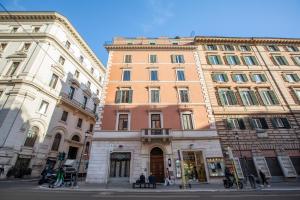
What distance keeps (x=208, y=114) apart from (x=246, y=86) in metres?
7.19

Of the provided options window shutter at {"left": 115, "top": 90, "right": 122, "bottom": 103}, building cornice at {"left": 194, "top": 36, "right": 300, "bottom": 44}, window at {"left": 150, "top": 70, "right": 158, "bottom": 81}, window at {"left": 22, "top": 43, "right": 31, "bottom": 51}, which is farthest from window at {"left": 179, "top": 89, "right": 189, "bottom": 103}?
window at {"left": 22, "top": 43, "right": 31, "bottom": 51}

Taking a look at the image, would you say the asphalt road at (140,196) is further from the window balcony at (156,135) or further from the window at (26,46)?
the window at (26,46)

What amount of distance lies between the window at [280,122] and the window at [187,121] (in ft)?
31.9

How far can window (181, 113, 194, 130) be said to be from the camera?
1813 centimetres

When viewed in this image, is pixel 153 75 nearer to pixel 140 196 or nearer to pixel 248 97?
pixel 248 97

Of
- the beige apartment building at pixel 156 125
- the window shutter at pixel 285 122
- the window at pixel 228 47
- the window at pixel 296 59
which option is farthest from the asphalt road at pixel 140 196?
the window at pixel 296 59

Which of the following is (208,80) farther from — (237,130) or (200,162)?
(200,162)

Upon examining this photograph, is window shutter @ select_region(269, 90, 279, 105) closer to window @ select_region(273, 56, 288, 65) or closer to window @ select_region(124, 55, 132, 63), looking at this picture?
window @ select_region(273, 56, 288, 65)

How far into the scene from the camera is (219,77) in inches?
858

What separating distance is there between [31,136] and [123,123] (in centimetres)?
1372

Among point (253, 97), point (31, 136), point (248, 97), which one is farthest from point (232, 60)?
point (31, 136)

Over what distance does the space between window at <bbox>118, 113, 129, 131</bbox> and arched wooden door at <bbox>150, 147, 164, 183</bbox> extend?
Answer: 4048 millimetres

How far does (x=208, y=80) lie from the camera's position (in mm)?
21438

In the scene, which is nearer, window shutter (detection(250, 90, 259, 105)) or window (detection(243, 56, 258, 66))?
window shutter (detection(250, 90, 259, 105))
